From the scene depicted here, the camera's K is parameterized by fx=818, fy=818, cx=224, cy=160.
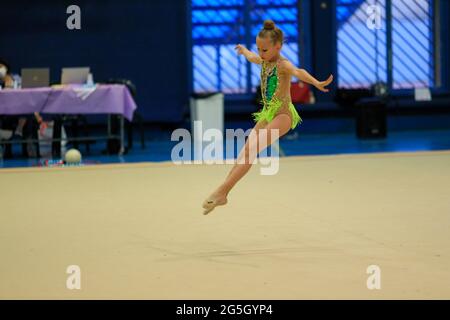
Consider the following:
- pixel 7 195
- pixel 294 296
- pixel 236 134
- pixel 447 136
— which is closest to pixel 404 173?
pixel 7 195

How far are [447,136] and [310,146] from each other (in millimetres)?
2385

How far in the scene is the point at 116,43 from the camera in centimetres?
1311

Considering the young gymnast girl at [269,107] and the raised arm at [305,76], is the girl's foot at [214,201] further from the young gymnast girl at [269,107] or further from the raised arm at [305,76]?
the raised arm at [305,76]

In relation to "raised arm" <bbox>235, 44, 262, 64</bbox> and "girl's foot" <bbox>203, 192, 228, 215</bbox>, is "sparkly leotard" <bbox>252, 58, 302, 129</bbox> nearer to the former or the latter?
Result: "raised arm" <bbox>235, 44, 262, 64</bbox>

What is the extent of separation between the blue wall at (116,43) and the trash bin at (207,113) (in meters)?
1.14

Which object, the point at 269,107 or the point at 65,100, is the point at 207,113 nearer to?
the point at 65,100

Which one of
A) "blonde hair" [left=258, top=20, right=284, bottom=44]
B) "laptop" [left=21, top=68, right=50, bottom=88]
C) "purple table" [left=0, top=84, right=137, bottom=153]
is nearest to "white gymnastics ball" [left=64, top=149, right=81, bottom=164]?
"purple table" [left=0, top=84, right=137, bottom=153]

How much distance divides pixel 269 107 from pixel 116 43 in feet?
28.8

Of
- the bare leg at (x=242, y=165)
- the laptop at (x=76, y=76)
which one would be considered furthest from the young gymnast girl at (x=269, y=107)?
the laptop at (x=76, y=76)

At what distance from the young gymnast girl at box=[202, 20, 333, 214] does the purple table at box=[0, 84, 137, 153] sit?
5.73 metres

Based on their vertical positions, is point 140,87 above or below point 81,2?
below
